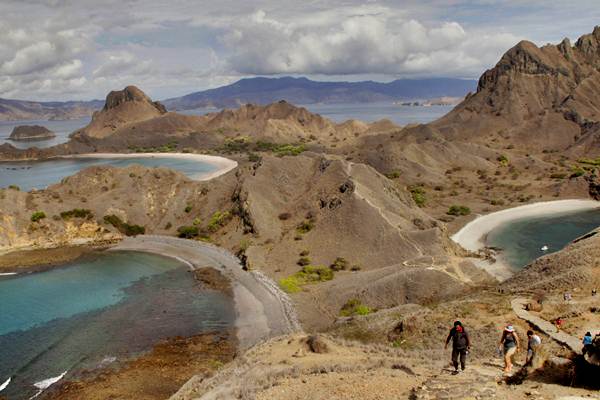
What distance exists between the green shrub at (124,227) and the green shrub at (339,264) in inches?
1500

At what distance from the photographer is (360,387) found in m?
21.5

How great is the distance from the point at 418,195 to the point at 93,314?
69.7 meters

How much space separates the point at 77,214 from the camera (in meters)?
81.9

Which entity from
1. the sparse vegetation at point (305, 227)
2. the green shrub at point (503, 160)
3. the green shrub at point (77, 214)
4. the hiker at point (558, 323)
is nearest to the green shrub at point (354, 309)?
the hiker at point (558, 323)

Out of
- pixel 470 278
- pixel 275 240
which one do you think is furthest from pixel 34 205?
pixel 470 278

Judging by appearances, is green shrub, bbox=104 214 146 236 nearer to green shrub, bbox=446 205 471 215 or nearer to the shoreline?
the shoreline

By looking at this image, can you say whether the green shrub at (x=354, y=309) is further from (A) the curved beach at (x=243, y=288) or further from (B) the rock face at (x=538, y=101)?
(B) the rock face at (x=538, y=101)

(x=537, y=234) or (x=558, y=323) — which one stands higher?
(x=558, y=323)

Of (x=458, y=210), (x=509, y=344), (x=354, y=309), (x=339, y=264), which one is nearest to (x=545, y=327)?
(x=509, y=344)

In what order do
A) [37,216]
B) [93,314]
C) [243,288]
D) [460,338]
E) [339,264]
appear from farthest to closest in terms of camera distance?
[37,216], [339,264], [243,288], [93,314], [460,338]

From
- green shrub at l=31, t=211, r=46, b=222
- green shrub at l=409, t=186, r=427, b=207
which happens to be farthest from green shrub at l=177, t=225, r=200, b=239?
green shrub at l=409, t=186, r=427, b=207

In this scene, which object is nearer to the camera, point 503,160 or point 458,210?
point 458,210

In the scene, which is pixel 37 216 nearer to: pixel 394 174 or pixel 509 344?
pixel 394 174

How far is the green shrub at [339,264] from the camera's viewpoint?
6038 cm
